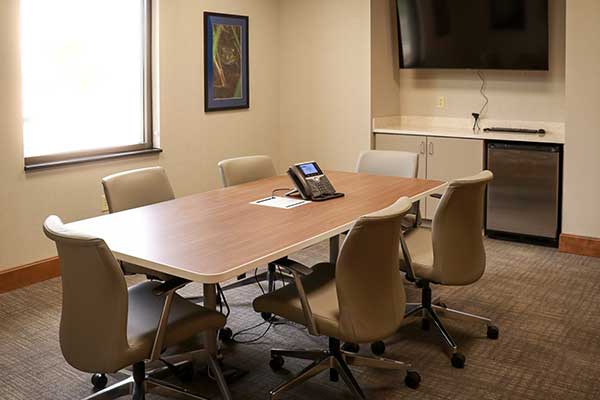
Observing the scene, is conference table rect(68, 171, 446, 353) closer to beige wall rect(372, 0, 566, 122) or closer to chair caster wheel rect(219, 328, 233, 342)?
chair caster wheel rect(219, 328, 233, 342)

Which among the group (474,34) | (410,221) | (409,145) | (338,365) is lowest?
(338,365)

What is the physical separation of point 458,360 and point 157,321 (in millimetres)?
1501

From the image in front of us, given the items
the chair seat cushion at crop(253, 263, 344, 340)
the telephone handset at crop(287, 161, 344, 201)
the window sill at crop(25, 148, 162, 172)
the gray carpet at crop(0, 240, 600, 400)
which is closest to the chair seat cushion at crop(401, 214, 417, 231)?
the gray carpet at crop(0, 240, 600, 400)

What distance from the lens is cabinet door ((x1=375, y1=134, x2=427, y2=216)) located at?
6.01 meters

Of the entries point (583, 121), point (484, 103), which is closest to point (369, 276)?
point (583, 121)

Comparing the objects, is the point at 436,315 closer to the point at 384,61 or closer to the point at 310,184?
the point at 310,184

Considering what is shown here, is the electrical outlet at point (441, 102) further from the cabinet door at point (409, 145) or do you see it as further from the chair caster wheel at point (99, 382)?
the chair caster wheel at point (99, 382)

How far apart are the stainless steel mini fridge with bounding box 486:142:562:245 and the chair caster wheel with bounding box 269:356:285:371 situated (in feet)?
9.58

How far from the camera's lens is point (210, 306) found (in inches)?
121

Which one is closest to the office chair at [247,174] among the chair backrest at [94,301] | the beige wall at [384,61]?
the chair backrest at [94,301]

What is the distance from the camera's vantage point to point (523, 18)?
5535mm

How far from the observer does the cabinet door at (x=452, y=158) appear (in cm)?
571

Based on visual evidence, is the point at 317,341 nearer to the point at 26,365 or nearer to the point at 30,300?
the point at 26,365

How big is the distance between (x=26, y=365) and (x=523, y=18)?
14.5ft
